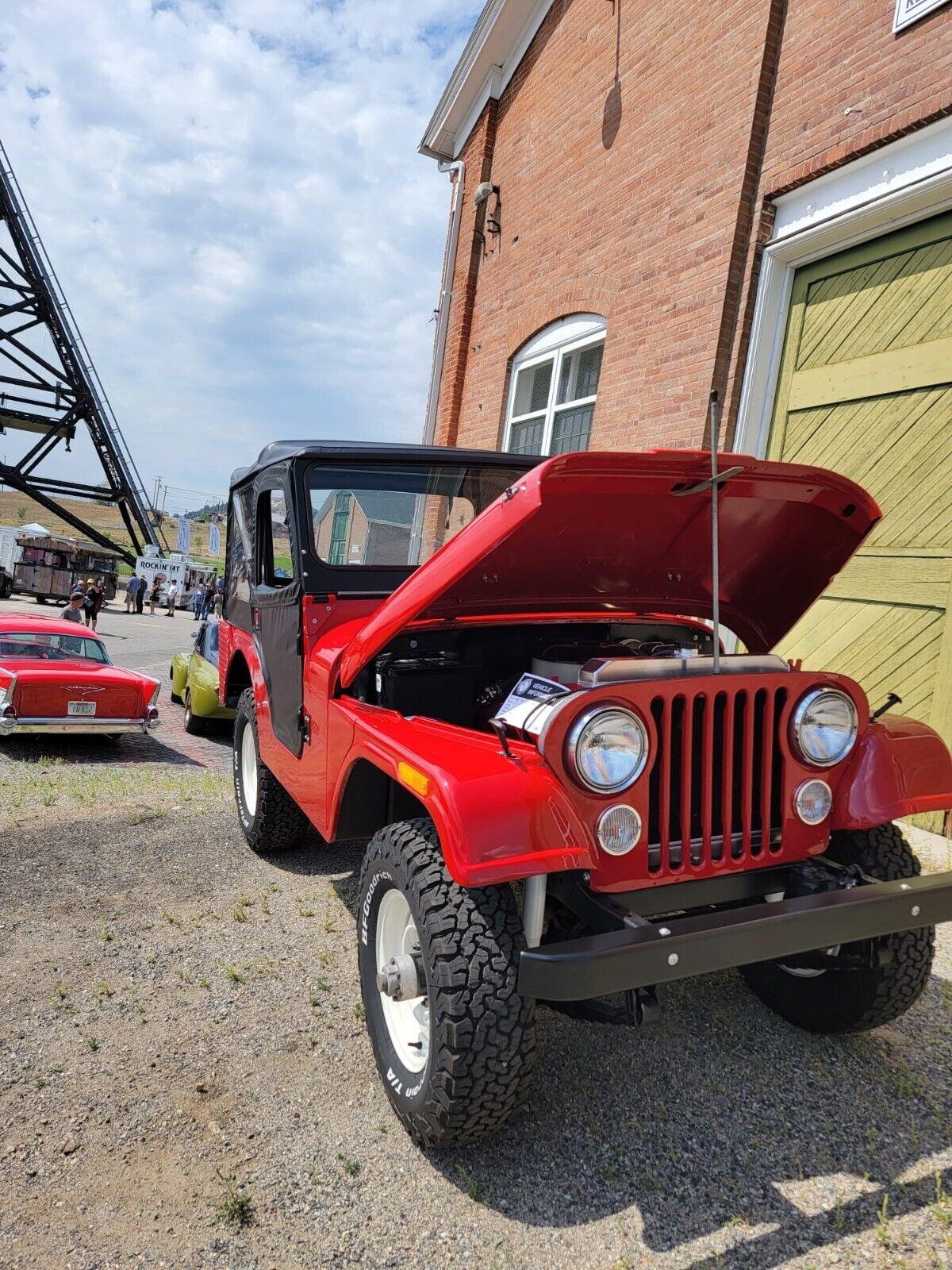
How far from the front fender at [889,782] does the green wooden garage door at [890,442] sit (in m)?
2.49

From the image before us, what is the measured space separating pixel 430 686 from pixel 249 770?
6.88 ft

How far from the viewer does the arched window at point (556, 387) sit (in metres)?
8.27

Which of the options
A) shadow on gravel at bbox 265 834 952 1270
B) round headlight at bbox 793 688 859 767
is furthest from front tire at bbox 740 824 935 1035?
round headlight at bbox 793 688 859 767

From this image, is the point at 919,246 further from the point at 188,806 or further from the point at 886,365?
the point at 188,806

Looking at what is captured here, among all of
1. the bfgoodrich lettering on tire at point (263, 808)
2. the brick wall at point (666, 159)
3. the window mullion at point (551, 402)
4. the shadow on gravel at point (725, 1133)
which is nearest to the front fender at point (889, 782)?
the shadow on gravel at point (725, 1133)

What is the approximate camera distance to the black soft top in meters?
3.61

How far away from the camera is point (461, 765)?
7.03 ft

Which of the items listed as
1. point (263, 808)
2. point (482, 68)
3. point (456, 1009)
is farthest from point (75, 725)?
point (482, 68)

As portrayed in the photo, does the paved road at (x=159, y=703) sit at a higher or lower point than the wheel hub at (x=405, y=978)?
lower

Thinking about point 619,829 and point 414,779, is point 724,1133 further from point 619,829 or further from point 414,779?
point 414,779

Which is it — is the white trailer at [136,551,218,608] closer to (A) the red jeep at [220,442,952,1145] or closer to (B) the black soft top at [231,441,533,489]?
(B) the black soft top at [231,441,533,489]

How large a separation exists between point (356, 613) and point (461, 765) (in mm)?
1602

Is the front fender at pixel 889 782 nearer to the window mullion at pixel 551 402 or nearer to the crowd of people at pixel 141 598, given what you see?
the window mullion at pixel 551 402

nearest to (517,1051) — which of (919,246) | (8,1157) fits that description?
(8,1157)
